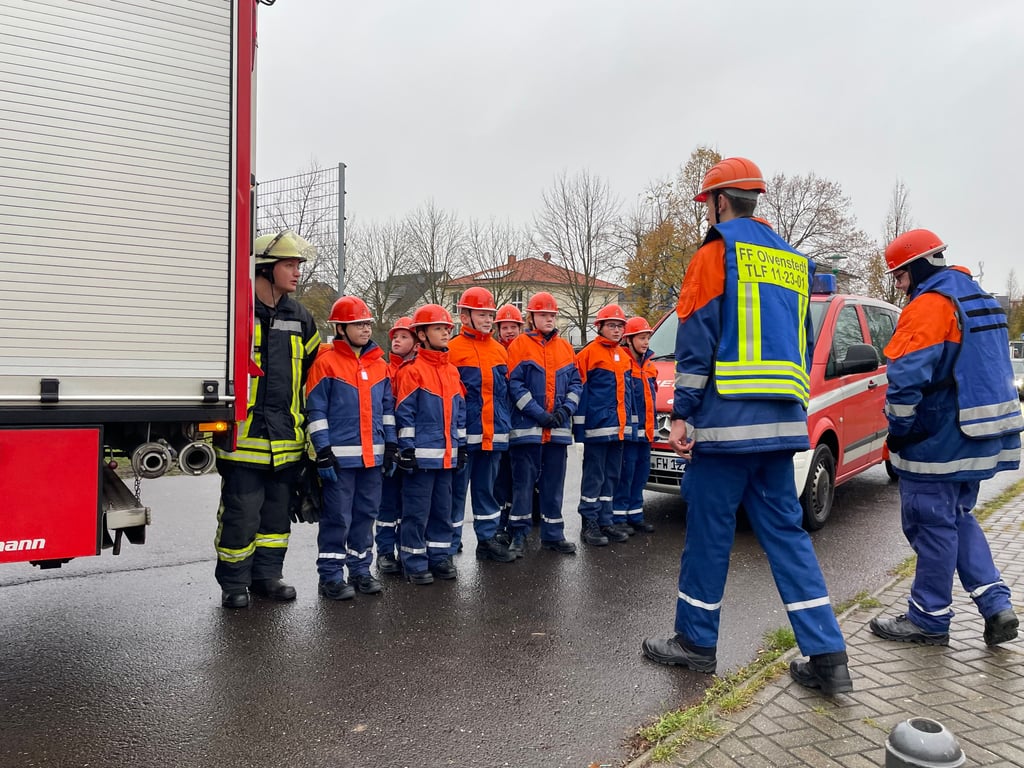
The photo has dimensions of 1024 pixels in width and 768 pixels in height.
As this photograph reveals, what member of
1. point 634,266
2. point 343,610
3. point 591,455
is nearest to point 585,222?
point 634,266

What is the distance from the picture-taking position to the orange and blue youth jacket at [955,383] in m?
3.86

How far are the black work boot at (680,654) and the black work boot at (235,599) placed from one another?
2.37 metres

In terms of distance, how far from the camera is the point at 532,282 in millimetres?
33188

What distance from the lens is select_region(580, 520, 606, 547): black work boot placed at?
6.08 metres

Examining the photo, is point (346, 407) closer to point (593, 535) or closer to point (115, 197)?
point (115, 197)

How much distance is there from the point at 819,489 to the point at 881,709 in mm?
3726

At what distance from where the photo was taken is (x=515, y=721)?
3.20m

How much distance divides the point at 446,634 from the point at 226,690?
1.19 metres

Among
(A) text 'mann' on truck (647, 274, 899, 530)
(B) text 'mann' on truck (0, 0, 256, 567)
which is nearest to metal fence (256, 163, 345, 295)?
(A) text 'mann' on truck (647, 274, 899, 530)

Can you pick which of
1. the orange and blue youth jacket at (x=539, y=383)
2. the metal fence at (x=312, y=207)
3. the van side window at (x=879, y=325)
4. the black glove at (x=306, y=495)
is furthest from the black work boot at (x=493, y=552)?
the metal fence at (x=312, y=207)

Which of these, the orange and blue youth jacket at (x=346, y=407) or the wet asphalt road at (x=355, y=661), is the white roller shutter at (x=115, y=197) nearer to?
the orange and blue youth jacket at (x=346, y=407)

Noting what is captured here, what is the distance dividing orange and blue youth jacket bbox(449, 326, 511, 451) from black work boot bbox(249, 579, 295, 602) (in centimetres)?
156

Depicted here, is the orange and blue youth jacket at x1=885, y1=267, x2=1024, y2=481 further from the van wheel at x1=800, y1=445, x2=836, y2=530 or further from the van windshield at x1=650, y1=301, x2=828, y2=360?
the van windshield at x1=650, y1=301, x2=828, y2=360

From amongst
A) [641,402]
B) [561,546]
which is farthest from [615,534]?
[641,402]
